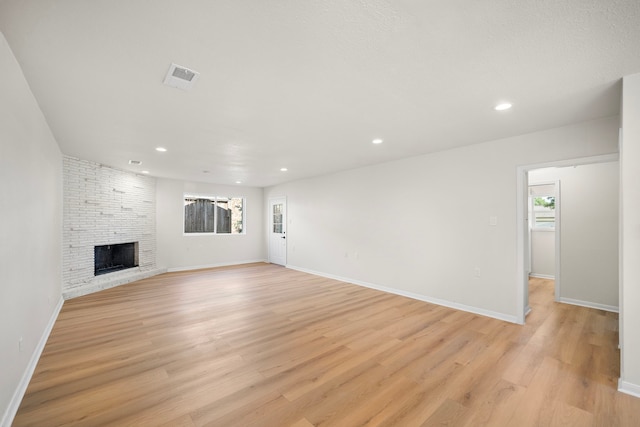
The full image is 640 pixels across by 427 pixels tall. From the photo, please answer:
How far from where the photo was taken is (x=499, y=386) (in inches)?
87.8

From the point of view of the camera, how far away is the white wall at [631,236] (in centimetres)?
210

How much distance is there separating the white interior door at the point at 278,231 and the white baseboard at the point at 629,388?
6.78m

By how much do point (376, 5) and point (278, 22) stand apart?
1.80 ft

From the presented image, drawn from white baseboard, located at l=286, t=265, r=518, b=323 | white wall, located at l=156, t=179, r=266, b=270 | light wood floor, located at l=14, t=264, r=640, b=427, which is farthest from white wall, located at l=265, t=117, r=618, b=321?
white wall, located at l=156, t=179, r=266, b=270

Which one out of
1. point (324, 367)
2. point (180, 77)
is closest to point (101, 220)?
point (180, 77)

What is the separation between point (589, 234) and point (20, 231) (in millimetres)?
6949

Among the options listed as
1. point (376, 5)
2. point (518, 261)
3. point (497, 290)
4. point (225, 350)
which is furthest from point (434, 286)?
point (376, 5)

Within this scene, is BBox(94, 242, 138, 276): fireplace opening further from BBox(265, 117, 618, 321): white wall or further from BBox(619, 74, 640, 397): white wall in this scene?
BBox(619, 74, 640, 397): white wall

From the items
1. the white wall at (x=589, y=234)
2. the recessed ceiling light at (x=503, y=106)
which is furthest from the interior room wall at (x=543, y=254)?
the recessed ceiling light at (x=503, y=106)

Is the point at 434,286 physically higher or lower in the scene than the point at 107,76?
lower

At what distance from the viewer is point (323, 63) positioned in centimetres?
195

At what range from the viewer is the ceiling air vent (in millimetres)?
2021

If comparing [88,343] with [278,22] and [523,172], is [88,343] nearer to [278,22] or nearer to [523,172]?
[278,22]

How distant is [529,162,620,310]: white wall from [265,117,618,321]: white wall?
1609 mm
